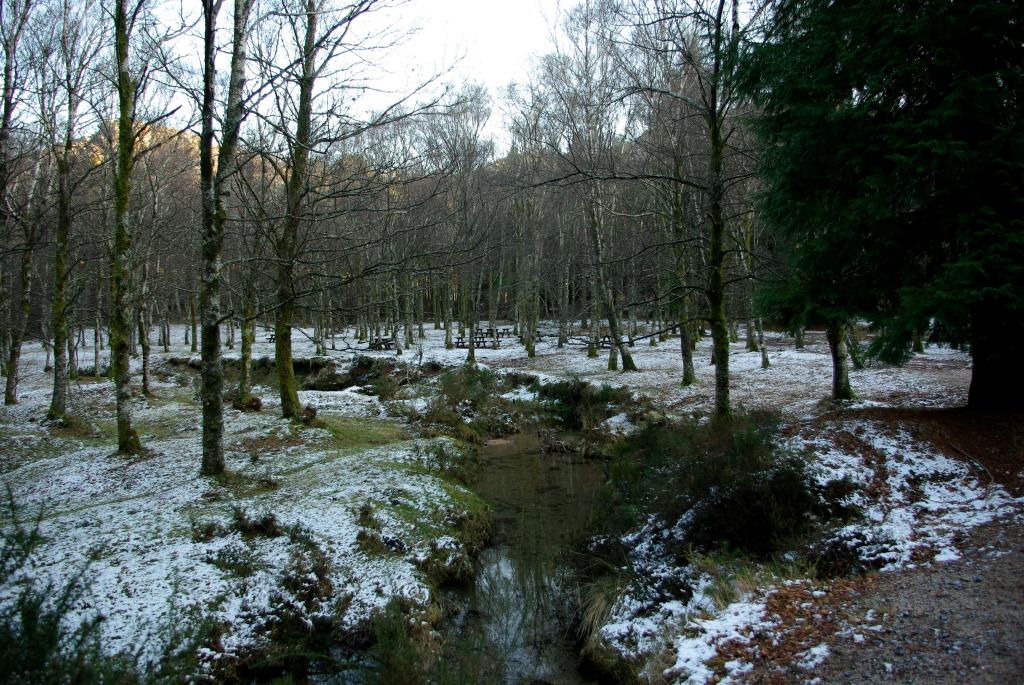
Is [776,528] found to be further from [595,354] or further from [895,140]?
[595,354]

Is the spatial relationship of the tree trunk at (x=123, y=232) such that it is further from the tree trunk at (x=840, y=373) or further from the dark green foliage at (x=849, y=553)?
the tree trunk at (x=840, y=373)

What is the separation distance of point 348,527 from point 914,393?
35.2 ft

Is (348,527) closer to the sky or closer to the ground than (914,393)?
closer to the ground

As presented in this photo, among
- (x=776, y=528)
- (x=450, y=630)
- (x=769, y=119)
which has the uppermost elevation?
(x=769, y=119)

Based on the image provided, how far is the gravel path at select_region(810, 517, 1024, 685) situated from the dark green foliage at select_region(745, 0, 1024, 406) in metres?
2.70

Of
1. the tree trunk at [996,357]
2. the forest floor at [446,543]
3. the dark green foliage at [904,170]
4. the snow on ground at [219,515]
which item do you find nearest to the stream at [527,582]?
the forest floor at [446,543]

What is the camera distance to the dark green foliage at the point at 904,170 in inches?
235

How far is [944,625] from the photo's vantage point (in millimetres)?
3873

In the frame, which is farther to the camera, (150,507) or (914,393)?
(914,393)

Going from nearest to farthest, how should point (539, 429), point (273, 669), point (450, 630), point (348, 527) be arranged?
point (273, 669) → point (450, 630) → point (348, 527) → point (539, 429)

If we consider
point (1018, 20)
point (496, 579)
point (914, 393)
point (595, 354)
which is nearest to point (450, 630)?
point (496, 579)

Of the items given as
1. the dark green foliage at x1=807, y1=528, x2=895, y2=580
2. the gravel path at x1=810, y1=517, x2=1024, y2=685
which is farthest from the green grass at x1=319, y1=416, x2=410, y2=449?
the gravel path at x1=810, y1=517, x2=1024, y2=685

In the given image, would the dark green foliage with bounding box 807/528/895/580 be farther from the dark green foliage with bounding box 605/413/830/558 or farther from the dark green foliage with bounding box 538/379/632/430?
the dark green foliage with bounding box 538/379/632/430

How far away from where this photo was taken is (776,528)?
5.61m
